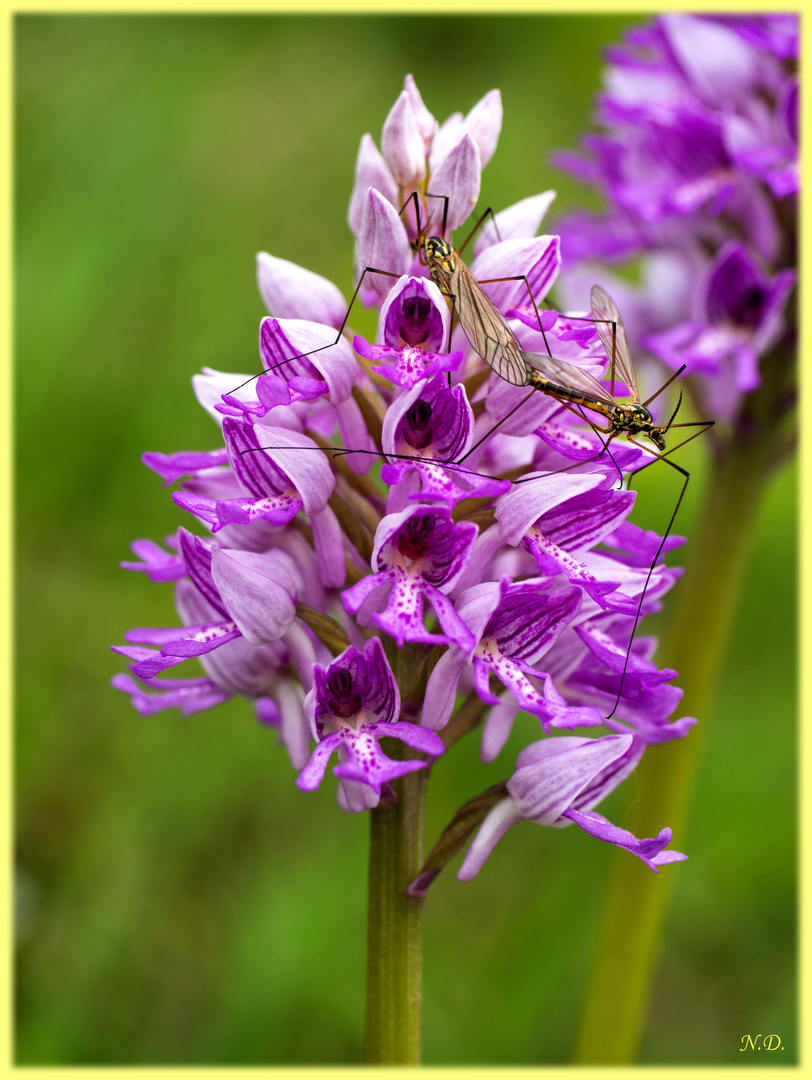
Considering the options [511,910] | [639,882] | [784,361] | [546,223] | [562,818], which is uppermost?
[546,223]

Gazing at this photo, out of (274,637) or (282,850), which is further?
(282,850)

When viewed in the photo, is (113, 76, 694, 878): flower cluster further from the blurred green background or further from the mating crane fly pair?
the blurred green background

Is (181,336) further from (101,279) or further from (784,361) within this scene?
(784,361)

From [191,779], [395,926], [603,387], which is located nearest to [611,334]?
[603,387]

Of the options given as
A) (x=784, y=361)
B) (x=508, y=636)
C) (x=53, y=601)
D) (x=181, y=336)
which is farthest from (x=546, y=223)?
(x=508, y=636)

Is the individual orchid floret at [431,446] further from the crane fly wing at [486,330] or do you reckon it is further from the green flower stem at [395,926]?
the green flower stem at [395,926]

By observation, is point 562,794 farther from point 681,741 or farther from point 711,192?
point 711,192
